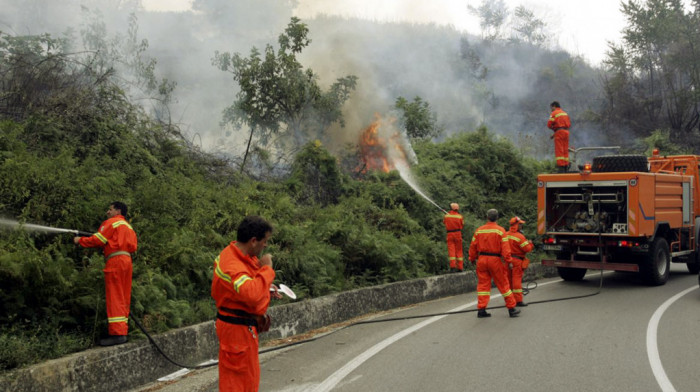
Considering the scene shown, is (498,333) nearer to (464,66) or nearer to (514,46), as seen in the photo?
(464,66)

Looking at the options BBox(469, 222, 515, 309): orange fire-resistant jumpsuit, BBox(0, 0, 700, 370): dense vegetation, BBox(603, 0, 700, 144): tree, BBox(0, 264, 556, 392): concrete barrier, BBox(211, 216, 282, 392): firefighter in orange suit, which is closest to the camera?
BBox(211, 216, 282, 392): firefighter in orange suit

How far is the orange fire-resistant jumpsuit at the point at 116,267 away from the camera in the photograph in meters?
6.18

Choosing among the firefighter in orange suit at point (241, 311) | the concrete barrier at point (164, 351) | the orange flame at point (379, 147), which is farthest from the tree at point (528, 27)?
the firefighter in orange suit at point (241, 311)

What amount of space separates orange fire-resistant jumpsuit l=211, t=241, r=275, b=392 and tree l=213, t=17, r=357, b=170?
40.7 ft

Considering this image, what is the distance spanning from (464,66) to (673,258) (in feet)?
137

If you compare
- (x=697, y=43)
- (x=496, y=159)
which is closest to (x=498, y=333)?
(x=496, y=159)

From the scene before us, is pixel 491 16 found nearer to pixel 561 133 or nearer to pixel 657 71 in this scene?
pixel 657 71

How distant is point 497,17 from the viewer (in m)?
64.0

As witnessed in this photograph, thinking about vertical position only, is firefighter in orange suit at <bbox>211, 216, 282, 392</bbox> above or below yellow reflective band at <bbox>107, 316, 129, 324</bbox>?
above

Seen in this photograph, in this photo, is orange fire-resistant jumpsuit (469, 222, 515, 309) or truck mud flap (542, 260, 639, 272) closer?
orange fire-resistant jumpsuit (469, 222, 515, 309)

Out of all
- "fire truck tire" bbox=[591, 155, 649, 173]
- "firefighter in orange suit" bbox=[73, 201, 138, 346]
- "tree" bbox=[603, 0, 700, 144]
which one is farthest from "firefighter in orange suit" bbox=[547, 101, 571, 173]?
"tree" bbox=[603, 0, 700, 144]

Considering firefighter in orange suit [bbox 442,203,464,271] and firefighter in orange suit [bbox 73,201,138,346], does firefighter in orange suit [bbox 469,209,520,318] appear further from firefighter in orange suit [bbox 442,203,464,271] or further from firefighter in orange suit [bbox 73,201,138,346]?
firefighter in orange suit [bbox 73,201,138,346]

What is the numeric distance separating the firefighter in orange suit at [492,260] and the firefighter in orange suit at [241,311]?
598 centimetres

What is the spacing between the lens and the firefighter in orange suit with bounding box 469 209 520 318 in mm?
9570
